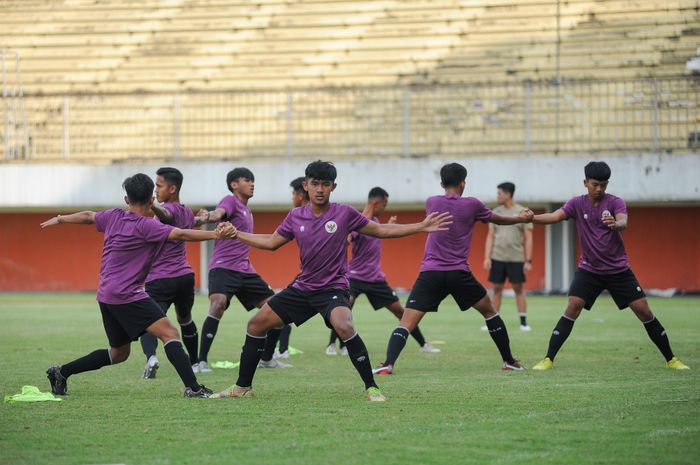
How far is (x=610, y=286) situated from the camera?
11.2 metres

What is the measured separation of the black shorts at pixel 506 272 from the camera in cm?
1742

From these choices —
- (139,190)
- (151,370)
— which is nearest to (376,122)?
(151,370)

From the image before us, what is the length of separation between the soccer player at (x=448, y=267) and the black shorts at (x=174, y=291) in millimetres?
2061

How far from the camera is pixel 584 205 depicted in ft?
36.6

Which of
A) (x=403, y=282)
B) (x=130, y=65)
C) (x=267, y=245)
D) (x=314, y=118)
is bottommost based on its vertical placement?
(x=403, y=282)

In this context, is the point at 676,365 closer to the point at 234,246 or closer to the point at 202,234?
the point at 234,246

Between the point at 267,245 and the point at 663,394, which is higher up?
the point at 267,245

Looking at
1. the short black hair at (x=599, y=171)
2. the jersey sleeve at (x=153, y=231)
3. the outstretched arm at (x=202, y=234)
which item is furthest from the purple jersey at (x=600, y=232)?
the jersey sleeve at (x=153, y=231)

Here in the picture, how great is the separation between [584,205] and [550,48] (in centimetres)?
1946

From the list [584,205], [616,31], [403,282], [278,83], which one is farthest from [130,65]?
[584,205]

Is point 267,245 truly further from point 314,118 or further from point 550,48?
point 550,48

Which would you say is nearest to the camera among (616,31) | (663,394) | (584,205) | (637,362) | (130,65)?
(663,394)

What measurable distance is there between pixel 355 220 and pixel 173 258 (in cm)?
286

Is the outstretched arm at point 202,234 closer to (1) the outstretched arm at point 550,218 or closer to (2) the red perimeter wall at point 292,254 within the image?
(1) the outstretched arm at point 550,218
